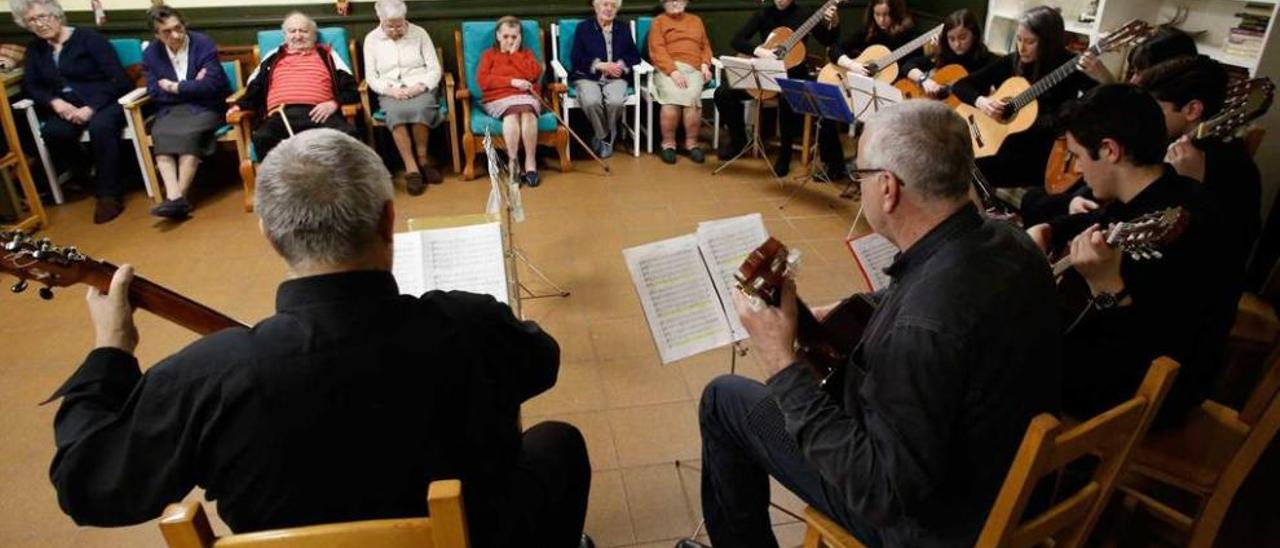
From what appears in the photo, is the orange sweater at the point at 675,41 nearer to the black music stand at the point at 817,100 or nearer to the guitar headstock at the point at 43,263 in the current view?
the black music stand at the point at 817,100

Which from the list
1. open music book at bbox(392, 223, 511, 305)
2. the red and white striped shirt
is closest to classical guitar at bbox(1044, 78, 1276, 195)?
open music book at bbox(392, 223, 511, 305)

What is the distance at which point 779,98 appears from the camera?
4.75 metres

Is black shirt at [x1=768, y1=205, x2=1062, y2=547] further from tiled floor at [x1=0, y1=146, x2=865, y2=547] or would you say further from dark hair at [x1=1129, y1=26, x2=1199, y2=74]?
dark hair at [x1=1129, y1=26, x2=1199, y2=74]

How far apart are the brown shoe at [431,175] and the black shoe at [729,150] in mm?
1773

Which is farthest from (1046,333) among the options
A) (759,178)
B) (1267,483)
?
(759,178)

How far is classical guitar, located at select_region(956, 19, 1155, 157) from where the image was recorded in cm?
327

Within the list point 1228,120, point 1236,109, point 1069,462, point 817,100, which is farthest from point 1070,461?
point 817,100

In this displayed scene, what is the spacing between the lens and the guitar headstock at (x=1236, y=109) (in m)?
2.26

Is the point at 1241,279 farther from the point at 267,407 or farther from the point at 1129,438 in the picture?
the point at 267,407

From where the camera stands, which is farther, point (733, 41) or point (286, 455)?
point (733, 41)

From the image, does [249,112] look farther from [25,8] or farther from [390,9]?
[25,8]

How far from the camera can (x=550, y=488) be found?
4.90 feet

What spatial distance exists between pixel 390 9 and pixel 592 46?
4.02 feet

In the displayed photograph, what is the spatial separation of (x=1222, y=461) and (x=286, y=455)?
6.07 ft
